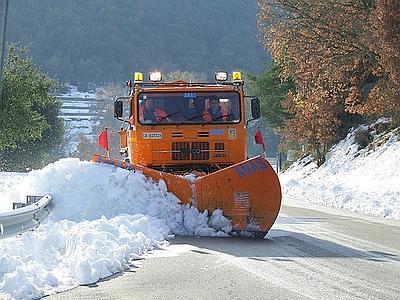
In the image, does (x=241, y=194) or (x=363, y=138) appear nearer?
(x=241, y=194)

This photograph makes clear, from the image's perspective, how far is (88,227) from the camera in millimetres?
9258

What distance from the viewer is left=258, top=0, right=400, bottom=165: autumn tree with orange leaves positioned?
2233cm

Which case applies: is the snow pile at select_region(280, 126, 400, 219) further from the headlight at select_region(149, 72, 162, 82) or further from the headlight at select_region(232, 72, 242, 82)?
the headlight at select_region(149, 72, 162, 82)

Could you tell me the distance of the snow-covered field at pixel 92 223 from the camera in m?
7.05

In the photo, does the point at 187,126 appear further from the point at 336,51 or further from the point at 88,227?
the point at 336,51

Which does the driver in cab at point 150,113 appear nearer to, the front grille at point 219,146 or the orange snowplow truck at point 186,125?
the orange snowplow truck at point 186,125

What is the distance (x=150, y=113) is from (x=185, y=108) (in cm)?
66

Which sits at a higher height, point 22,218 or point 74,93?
point 74,93

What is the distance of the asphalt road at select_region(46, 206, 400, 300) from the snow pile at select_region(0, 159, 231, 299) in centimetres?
24

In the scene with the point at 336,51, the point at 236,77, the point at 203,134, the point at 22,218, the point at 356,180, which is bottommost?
the point at 356,180

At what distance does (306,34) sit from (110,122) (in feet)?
159

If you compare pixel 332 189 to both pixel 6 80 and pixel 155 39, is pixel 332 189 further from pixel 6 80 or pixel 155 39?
pixel 155 39

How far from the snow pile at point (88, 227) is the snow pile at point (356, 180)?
22.4ft

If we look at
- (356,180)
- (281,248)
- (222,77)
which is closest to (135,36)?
(356,180)
